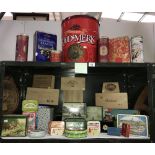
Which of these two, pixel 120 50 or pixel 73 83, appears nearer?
pixel 120 50

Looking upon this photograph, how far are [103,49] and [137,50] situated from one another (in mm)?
203

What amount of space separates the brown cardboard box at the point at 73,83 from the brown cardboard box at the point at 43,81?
0.27 ft

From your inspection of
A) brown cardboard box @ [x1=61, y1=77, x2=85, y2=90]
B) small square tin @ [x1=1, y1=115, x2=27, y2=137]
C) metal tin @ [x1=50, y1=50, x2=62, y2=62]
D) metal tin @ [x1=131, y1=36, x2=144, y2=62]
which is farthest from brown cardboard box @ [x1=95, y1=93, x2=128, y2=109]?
small square tin @ [x1=1, y1=115, x2=27, y2=137]

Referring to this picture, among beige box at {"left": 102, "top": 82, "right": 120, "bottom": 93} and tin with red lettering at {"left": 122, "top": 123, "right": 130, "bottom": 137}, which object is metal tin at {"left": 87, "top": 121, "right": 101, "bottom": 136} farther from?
beige box at {"left": 102, "top": 82, "right": 120, "bottom": 93}

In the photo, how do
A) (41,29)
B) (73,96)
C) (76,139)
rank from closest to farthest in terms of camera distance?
(76,139)
(73,96)
(41,29)

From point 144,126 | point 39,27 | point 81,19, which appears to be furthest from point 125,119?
point 39,27

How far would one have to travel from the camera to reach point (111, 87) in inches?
65.1

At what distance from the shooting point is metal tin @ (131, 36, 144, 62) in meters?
1.32

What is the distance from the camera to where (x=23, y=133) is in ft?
4.09

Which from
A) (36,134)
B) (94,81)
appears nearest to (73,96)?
(94,81)

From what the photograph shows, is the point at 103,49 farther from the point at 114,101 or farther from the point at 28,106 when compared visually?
the point at 28,106

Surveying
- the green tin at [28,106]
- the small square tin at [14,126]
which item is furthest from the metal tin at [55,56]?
the small square tin at [14,126]

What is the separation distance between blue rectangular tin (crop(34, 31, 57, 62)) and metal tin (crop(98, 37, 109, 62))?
1.03 ft
